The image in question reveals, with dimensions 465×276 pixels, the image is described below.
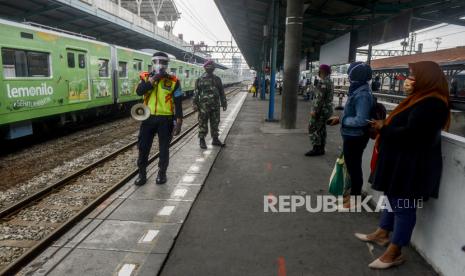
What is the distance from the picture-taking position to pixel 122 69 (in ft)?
46.3

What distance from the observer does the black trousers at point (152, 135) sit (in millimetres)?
5379

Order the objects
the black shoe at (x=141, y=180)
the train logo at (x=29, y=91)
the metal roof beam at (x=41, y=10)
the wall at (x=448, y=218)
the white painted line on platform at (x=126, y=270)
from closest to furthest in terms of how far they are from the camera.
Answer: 1. the wall at (x=448, y=218)
2. the white painted line on platform at (x=126, y=270)
3. the black shoe at (x=141, y=180)
4. the train logo at (x=29, y=91)
5. the metal roof beam at (x=41, y=10)

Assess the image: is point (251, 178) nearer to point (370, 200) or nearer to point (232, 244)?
point (370, 200)

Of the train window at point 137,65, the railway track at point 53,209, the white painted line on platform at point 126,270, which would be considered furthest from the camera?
the train window at point 137,65

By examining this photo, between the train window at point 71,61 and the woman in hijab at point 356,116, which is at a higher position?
the train window at point 71,61

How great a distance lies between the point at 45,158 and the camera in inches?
309

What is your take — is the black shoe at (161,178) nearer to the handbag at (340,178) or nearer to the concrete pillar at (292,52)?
the handbag at (340,178)

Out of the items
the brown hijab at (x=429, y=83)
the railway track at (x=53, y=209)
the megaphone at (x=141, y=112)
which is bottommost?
the railway track at (x=53, y=209)

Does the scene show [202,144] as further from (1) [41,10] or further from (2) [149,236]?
(1) [41,10]

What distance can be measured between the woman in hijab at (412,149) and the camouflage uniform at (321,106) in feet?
12.6

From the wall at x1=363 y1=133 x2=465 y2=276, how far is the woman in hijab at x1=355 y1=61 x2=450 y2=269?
0.34 ft

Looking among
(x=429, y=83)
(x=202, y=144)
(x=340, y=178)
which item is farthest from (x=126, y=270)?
(x=202, y=144)

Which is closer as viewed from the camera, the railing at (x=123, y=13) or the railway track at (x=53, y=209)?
the railway track at (x=53, y=209)

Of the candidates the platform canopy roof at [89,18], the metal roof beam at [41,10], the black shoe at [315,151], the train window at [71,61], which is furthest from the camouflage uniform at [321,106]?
the metal roof beam at [41,10]
